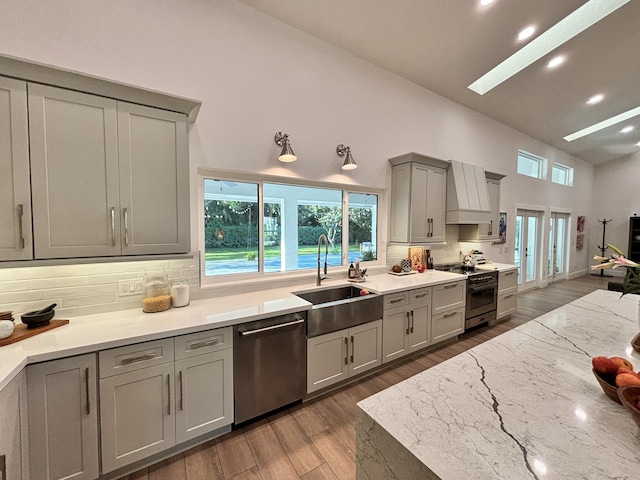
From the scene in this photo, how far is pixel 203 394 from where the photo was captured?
1797 mm

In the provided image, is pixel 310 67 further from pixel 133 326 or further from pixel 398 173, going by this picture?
pixel 133 326

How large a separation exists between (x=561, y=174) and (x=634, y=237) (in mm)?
3065

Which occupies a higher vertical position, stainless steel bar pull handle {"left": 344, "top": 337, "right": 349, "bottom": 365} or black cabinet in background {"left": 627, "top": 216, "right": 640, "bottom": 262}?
black cabinet in background {"left": 627, "top": 216, "right": 640, "bottom": 262}

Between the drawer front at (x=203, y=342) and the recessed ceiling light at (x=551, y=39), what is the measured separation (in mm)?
4840

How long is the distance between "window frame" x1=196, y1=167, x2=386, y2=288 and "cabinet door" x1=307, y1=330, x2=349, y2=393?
2.75 feet

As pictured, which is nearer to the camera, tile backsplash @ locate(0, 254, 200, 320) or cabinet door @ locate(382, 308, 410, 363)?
tile backsplash @ locate(0, 254, 200, 320)

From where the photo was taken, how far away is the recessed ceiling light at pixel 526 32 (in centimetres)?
301

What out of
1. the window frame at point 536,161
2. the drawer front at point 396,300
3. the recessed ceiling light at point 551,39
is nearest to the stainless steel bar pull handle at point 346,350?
the drawer front at point 396,300

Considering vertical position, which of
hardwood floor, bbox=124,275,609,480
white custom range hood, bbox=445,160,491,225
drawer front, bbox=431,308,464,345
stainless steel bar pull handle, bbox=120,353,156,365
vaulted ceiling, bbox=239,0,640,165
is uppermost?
vaulted ceiling, bbox=239,0,640,165

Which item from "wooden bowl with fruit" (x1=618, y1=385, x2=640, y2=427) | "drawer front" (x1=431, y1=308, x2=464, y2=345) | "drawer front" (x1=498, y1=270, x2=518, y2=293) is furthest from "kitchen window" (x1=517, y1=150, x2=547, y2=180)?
"wooden bowl with fruit" (x1=618, y1=385, x2=640, y2=427)

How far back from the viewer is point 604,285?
718cm

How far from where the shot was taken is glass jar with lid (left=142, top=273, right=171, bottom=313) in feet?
6.49

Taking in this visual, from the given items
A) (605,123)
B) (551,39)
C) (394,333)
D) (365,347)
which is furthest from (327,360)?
(605,123)

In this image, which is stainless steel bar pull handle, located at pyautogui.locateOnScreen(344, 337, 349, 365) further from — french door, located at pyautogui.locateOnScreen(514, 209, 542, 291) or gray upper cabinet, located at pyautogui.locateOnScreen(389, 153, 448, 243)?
french door, located at pyautogui.locateOnScreen(514, 209, 542, 291)
